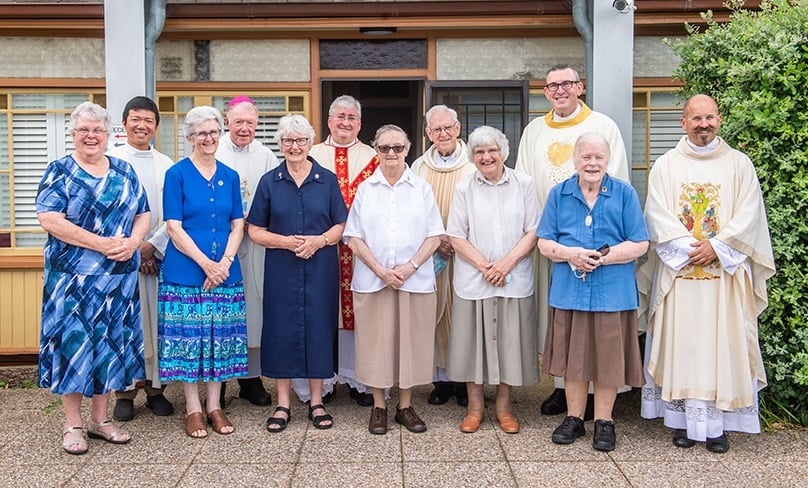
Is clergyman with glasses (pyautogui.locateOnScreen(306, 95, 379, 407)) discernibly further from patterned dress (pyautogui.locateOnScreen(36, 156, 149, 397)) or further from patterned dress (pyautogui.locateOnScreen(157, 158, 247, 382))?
patterned dress (pyautogui.locateOnScreen(36, 156, 149, 397))

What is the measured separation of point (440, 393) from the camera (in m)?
5.57

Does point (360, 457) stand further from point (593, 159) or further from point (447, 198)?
point (593, 159)

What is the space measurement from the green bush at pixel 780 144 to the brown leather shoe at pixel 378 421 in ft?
7.93

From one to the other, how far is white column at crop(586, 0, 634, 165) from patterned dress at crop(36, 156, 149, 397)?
3.88 meters

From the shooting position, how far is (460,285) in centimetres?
486

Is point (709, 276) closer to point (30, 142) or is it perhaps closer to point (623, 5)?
point (623, 5)

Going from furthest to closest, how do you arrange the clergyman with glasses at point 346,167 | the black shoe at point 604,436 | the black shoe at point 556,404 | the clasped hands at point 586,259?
1. the clergyman with glasses at point 346,167
2. the black shoe at point 556,404
3. the black shoe at point 604,436
4. the clasped hands at point 586,259

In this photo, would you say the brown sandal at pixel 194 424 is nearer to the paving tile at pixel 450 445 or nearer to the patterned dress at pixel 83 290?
the patterned dress at pixel 83 290

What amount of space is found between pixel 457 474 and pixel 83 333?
2272 millimetres

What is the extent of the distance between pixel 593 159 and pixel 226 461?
2.68 meters

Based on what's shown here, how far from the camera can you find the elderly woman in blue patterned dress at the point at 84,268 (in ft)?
14.6

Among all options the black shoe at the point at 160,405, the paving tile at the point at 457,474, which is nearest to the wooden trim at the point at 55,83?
the black shoe at the point at 160,405

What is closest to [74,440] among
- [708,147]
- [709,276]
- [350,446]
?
[350,446]

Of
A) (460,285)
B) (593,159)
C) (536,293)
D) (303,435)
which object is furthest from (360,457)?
(593,159)
